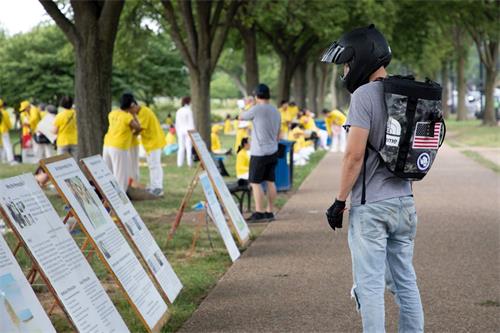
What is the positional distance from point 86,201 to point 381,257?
6.77ft

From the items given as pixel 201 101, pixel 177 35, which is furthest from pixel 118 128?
pixel 201 101

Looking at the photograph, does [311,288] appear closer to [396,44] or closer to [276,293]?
[276,293]

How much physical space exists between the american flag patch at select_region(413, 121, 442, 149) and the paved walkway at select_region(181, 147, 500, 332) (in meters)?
1.86

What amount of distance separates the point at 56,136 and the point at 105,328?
513 inches

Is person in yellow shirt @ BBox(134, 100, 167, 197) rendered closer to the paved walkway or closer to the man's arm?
the paved walkway

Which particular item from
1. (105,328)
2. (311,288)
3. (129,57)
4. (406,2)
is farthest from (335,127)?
(105,328)

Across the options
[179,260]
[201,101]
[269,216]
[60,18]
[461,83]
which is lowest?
[461,83]

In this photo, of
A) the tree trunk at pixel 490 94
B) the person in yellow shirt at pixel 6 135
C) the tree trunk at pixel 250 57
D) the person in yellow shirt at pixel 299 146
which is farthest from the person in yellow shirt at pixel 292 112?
the tree trunk at pixel 490 94

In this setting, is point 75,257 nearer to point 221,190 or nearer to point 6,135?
point 221,190

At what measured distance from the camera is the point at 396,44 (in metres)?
46.3

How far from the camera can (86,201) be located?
6379 mm

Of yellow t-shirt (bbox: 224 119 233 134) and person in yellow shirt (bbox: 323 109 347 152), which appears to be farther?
yellow t-shirt (bbox: 224 119 233 134)

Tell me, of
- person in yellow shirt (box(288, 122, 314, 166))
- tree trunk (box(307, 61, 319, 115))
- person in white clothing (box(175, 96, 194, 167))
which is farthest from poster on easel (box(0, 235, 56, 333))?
tree trunk (box(307, 61, 319, 115))

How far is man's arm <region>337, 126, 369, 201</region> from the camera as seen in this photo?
5145 millimetres
